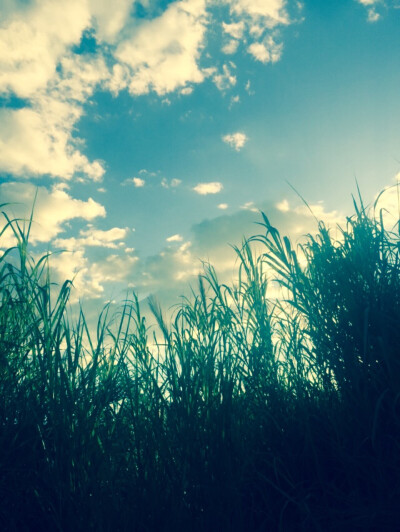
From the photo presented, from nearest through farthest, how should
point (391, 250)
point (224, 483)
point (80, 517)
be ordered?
point (80, 517) → point (224, 483) → point (391, 250)

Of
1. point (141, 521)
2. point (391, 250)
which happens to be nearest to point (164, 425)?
point (141, 521)

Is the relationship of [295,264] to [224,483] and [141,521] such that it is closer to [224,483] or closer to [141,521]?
[224,483]

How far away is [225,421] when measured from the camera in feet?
5.49

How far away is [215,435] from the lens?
1624 mm

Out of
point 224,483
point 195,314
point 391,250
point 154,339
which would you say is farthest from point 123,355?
point 391,250

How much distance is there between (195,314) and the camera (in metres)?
2.36

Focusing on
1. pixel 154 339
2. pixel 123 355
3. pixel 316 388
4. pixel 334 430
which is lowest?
pixel 334 430

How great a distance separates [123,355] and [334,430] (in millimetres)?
1068

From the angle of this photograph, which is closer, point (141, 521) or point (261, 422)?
point (141, 521)

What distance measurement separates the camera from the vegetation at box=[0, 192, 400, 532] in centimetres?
143

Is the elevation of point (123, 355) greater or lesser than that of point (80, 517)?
greater

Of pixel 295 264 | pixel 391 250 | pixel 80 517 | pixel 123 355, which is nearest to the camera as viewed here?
pixel 80 517

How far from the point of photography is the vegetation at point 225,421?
4.70ft

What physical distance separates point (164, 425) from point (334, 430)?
2.39ft
